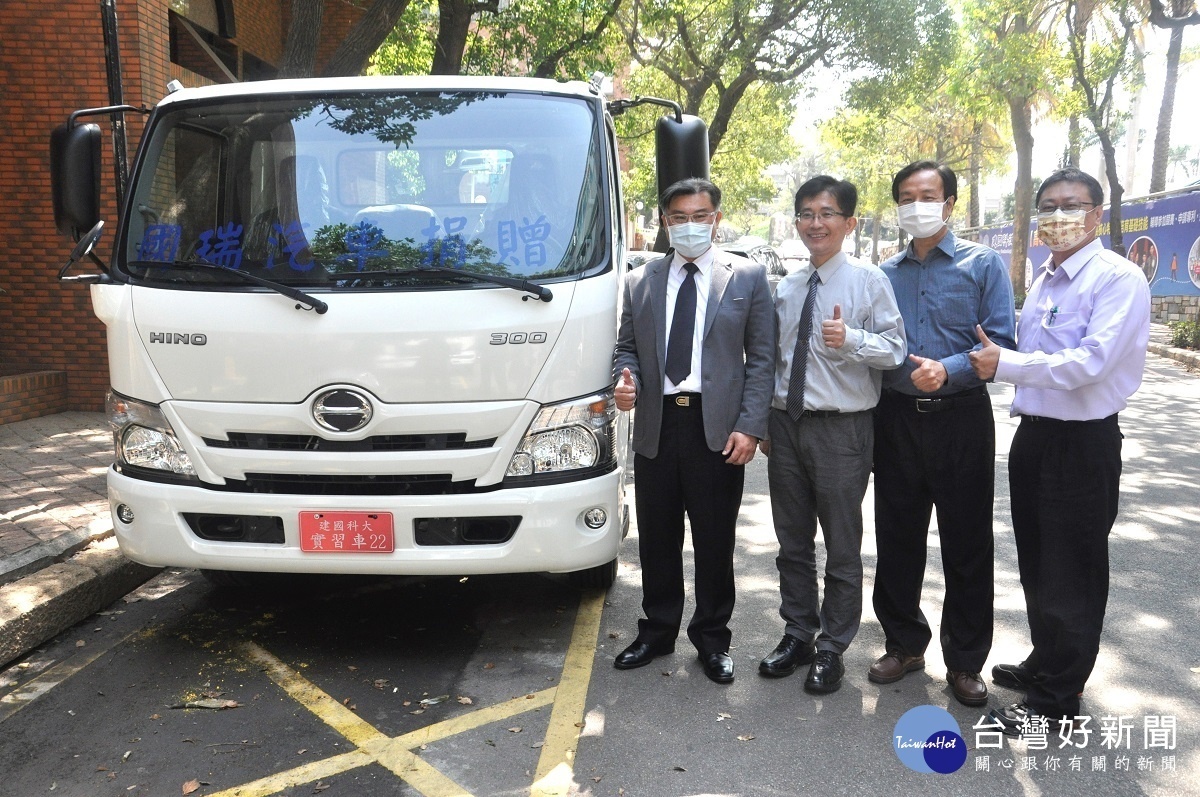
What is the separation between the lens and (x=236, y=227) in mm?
4133

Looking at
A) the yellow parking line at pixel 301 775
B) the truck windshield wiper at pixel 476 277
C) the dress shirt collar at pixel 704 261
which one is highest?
the dress shirt collar at pixel 704 261

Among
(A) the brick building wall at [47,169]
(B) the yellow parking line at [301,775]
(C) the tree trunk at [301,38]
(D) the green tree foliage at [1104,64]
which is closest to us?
(B) the yellow parking line at [301,775]

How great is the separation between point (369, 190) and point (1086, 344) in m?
2.68

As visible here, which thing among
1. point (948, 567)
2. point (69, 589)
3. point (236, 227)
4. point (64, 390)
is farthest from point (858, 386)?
point (64, 390)

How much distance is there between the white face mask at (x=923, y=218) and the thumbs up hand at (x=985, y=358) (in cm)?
46

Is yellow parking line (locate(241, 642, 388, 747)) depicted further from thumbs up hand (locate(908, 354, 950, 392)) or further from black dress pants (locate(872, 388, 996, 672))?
thumbs up hand (locate(908, 354, 950, 392))

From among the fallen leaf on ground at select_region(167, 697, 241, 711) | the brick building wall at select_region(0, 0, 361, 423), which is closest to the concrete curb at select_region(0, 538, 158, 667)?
the fallen leaf on ground at select_region(167, 697, 241, 711)

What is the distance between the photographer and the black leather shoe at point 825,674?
12.6 ft

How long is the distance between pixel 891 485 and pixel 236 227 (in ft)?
8.94

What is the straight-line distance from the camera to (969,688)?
12.3 ft

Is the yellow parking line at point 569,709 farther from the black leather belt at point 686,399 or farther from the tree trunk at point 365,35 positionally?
the tree trunk at point 365,35

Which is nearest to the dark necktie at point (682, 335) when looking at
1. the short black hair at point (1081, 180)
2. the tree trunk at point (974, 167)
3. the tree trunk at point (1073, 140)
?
the short black hair at point (1081, 180)

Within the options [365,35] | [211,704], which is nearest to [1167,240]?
[365,35]

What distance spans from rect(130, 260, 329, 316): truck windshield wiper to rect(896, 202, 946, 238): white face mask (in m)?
2.09
